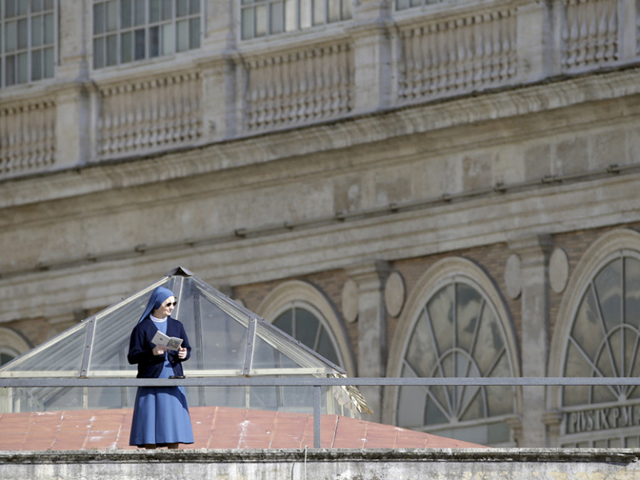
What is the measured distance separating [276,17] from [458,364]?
194 inches

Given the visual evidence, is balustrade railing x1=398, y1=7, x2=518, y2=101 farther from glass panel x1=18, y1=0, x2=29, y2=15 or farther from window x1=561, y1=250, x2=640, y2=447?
glass panel x1=18, y1=0, x2=29, y2=15

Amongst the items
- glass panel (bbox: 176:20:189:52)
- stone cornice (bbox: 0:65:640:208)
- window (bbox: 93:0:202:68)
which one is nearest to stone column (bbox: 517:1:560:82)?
stone cornice (bbox: 0:65:640:208)

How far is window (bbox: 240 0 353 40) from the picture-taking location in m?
28.3

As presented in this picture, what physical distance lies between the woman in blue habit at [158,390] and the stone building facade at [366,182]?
27.6 feet

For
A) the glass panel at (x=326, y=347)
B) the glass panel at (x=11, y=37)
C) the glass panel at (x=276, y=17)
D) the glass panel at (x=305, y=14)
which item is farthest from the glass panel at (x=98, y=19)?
the glass panel at (x=326, y=347)

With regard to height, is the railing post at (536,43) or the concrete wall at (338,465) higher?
the railing post at (536,43)

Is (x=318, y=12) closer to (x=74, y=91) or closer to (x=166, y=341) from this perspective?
(x=74, y=91)

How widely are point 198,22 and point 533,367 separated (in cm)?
664

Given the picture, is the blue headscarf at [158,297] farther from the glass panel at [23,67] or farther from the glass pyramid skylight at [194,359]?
the glass panel at [23,67]

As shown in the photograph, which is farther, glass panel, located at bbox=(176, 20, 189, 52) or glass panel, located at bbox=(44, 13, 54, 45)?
glass panel, located at bbox=(44, 13, 54, 45)

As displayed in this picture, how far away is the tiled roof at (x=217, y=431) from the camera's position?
60.2 feet

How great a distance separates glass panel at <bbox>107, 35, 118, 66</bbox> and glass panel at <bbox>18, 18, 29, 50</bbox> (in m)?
1.24

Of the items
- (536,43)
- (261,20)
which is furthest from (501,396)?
(261,20)

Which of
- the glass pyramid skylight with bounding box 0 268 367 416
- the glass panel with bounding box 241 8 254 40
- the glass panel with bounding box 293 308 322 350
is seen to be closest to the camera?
the glass pyramid skylight with bounding box 0 268 367 416
